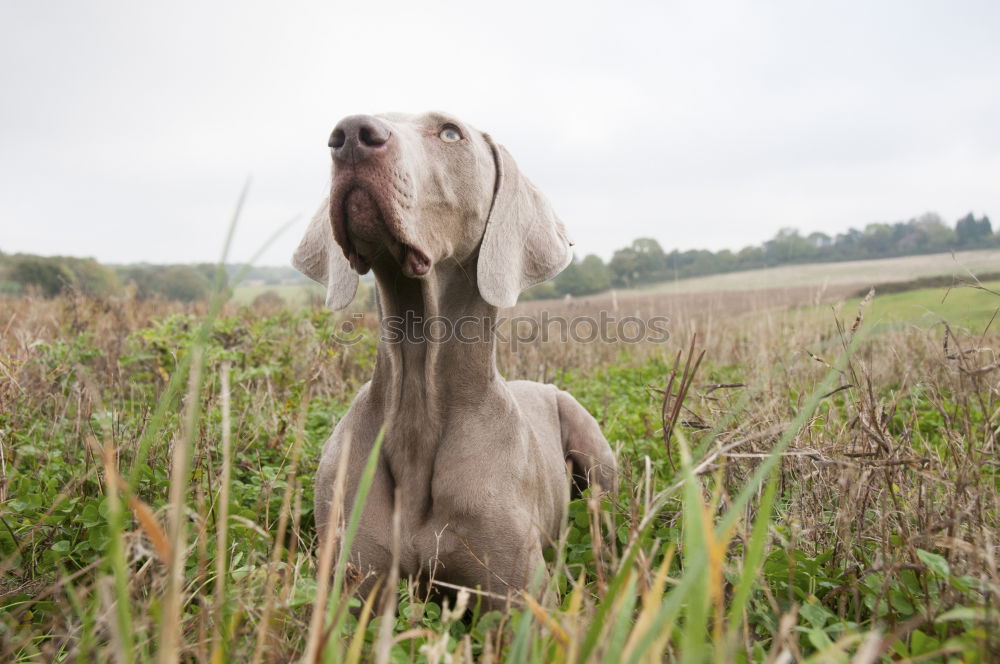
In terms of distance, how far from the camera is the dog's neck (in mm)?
2373

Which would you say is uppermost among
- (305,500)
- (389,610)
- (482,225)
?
(482,225)

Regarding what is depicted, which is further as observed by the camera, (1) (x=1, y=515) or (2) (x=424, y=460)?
(2) (x=424, y=460)

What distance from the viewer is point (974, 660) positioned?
120 cm

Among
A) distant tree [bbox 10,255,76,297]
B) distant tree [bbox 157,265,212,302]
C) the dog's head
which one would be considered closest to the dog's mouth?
the dog's head

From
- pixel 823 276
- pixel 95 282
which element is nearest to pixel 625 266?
pixel 823 276

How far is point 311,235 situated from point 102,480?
1.22 meters

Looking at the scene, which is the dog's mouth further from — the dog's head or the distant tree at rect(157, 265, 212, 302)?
the distant tree at rect(157, 265, 212, 302)

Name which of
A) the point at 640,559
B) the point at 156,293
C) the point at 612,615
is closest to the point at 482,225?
the point at 640,559

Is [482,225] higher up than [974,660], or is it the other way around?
[482,225]

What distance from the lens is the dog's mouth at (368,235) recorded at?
6.43ft

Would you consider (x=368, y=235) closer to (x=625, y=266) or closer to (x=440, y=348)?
(x=440, y=348)

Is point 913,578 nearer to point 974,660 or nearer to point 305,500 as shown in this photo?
point 974,660

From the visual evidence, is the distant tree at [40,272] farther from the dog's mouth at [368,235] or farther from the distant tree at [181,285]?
the dog's mouth at [368,235]

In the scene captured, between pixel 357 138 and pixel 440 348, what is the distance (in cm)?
81
